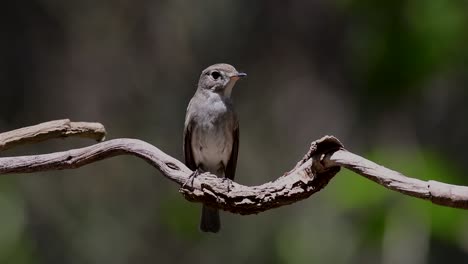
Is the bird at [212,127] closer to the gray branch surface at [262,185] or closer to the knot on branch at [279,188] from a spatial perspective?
the gray branch surface at [262,185]

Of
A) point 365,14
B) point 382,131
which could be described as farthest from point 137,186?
point 365,14

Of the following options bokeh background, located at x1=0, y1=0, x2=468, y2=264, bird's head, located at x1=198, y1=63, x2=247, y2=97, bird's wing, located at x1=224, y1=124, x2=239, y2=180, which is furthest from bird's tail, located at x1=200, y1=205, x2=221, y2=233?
bokeh background, located at x1=0, y1=0, x2=468, y2=264

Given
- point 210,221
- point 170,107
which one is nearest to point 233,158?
point 210,221

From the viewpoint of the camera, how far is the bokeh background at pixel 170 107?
7.61 meters

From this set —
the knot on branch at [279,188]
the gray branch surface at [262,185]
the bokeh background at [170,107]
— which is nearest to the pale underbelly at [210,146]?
the bokeh background at [170,107]

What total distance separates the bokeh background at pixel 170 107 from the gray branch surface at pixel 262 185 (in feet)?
11.7

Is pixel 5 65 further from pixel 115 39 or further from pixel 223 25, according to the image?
pixel 223 25

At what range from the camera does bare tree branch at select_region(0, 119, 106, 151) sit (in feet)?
12.3

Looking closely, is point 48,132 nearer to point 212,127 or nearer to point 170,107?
point 212,127

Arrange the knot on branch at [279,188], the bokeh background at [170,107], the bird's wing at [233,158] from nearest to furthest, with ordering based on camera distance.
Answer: the knot on branch at [279,188] < the bird's wing at [233,158] < the bokeh background at [170,107]

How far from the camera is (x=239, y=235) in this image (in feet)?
28.2

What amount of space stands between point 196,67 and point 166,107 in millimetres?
445

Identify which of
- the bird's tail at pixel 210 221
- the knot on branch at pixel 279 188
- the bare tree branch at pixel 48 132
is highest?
the bare tree branch at pixel 48 132

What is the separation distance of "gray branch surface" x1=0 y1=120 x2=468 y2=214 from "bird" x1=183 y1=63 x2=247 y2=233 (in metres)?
1.87
